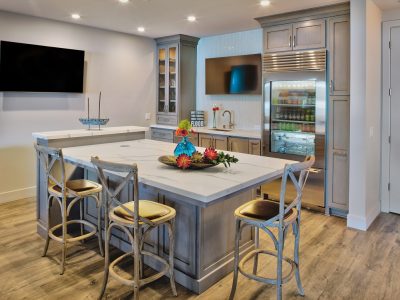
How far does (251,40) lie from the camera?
546 cm

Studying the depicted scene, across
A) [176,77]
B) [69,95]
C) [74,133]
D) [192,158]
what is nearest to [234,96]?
[176,77]

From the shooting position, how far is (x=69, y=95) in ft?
16.9

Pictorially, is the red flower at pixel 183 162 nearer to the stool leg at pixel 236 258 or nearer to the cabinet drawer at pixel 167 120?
the stool leg at pixel 236 258

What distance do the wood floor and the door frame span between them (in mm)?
626

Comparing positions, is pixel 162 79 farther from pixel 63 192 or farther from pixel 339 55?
pixel 63 192

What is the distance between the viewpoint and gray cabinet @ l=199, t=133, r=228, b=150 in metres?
5.19

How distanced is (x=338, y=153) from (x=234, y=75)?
7.23ft

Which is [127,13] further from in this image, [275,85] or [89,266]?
[89,266]

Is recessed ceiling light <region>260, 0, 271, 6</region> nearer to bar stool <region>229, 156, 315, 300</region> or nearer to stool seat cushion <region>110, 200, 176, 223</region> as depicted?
bar stool <region>229, 156, 315, 300</region>

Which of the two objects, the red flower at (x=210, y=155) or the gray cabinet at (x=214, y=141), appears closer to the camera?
the red flower at (x=210, y=155)

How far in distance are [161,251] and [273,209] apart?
1000 mm

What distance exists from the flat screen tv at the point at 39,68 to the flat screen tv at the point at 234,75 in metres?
2.14

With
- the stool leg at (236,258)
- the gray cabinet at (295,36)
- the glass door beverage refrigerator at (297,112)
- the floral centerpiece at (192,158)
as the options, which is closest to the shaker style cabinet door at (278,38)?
the gray cabinet at (295,36)

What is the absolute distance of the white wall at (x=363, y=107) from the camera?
11.8ft
